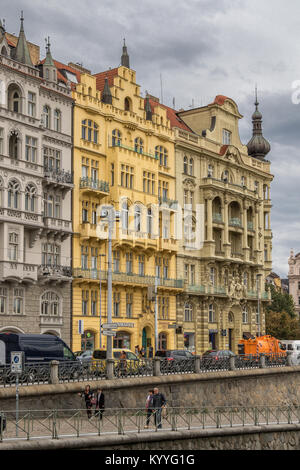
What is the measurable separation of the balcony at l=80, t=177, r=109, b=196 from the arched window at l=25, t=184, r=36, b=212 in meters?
5.46

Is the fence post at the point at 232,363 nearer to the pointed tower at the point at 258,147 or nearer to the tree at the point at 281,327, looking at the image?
the pointed tower at the point at 258,147

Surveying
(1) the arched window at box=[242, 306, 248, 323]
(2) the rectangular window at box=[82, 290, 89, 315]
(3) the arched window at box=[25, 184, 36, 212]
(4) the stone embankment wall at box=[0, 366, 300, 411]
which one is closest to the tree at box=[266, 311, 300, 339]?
(1) the arched window at box=[242, 306, 248, 323]

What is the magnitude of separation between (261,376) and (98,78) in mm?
28426

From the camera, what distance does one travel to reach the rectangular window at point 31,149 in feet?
165

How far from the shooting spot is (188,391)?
132 feet

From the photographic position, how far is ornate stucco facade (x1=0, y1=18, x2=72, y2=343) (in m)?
48.7

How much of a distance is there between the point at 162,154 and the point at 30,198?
17.2m

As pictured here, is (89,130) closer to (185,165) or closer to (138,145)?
(138,145)

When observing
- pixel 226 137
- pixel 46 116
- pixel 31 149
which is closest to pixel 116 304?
pixel 31 149

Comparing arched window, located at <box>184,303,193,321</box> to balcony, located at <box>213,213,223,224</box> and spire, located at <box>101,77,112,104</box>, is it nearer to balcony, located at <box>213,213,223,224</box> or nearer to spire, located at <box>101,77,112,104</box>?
balcony, located at <box>213,213,223,224</box>

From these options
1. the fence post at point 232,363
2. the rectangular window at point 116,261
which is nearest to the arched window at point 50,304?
the rectangular window at point 116,261
